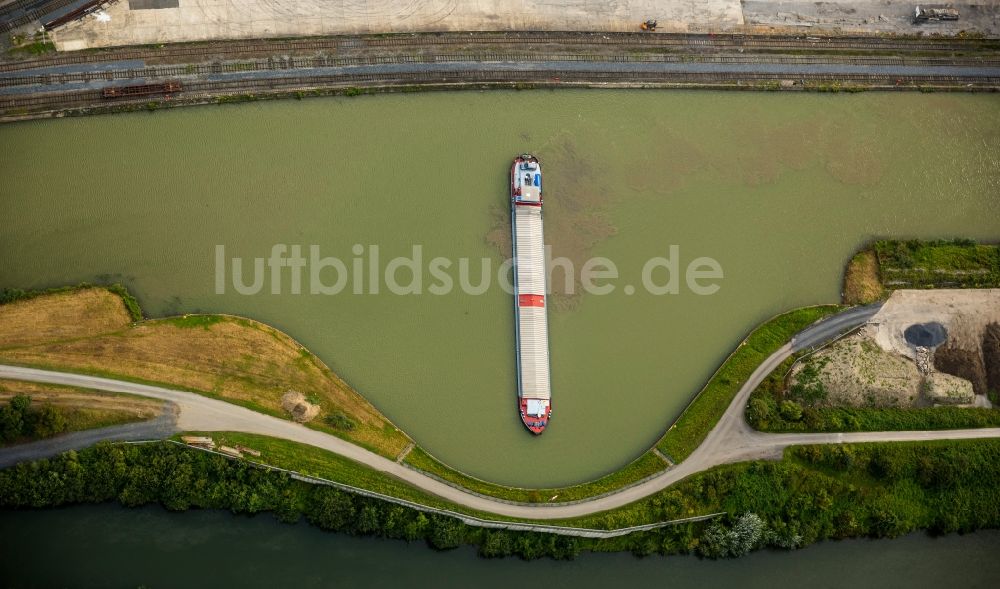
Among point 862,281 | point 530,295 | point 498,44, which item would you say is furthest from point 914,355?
point 498,44

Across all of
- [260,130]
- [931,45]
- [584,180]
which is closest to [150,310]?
[260,130]

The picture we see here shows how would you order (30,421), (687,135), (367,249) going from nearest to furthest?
(30,421) → (367,249) → (687,135)

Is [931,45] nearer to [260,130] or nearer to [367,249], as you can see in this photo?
[367,249]

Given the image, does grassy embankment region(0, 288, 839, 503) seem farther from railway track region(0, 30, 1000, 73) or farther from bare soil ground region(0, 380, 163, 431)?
railway track region(0, 30, 1000, 73)

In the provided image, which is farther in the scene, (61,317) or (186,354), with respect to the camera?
(186,354)

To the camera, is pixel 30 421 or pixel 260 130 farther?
pixel 260 130

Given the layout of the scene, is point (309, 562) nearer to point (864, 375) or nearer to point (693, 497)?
point (693, 497)

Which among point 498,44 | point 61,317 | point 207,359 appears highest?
point 498,44
